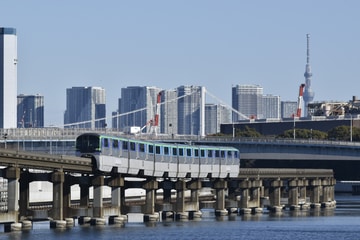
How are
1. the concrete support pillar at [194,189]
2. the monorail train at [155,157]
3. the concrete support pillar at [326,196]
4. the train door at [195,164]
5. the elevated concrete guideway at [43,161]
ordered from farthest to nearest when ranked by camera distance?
the concrete support pillar at [326,196]
the train door at [195,164]
the concrete support pillar at [194,189]
the monorail train at [155,157]
the elevated concrete guideway at [43,161]

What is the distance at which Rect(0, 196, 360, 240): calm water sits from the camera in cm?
11038

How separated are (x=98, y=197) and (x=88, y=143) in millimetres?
4681

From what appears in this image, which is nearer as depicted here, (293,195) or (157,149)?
(157,149)

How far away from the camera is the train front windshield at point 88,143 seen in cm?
12222

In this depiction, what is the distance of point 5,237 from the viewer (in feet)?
339

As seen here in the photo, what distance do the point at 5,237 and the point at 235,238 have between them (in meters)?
18.5

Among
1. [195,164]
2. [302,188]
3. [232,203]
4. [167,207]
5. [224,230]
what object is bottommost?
[224,230]

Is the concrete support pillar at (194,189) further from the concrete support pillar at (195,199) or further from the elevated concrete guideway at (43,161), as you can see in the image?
the elevated concrete guideway at (43,161)

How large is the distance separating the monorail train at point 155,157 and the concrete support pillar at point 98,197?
104cm

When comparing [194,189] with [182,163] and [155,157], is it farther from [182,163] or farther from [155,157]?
[155,157]

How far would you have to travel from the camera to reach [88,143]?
123 metres

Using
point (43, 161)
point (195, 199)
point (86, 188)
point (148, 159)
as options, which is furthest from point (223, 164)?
point (43, 161)

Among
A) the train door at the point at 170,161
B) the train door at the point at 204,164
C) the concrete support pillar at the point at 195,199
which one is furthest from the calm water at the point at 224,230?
the train door at the point at 170,161

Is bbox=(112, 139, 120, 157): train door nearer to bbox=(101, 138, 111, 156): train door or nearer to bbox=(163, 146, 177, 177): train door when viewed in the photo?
bbox=(101, 138, 111, 156): train door
